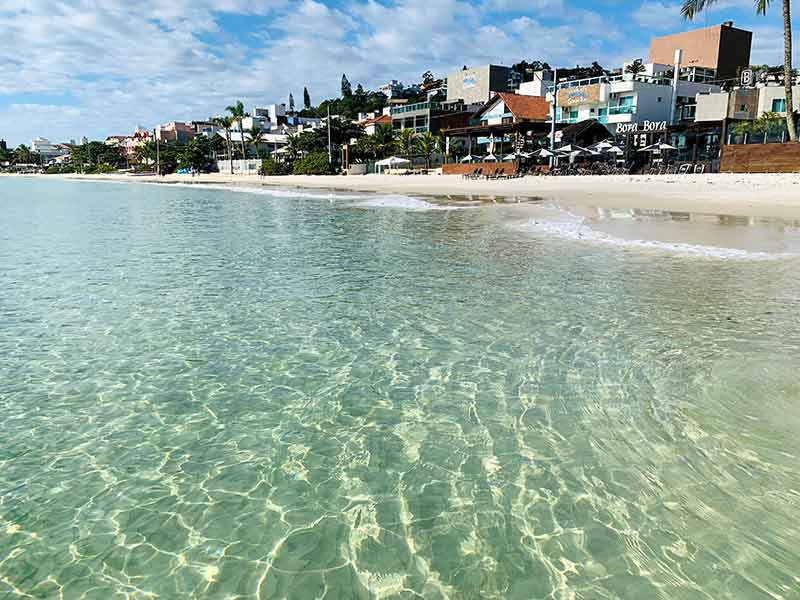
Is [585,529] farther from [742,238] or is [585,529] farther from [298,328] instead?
[742,238]

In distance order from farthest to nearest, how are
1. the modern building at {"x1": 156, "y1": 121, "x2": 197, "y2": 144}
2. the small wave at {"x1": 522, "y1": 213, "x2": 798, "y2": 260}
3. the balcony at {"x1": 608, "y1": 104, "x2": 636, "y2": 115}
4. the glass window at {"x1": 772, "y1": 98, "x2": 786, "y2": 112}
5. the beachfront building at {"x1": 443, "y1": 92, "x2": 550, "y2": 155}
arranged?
1. the modern building at {"x1": 156, "y1": 121, "x2": 197, "y2": 144}
2. the balcony at {"x1": 608, "y1": 104, "x2": 636, "y2": 115}
3. the beachfront building at {"x1": 443, "y1": 92, "x2": 550, "y2": 155}
4. the glass window at {"x1": 772, "y1": 98, "x2": 786, "y2": 112}
5. the small wave at {"x1": 522, "y1": 213, "x2": 798, "y2": 260}

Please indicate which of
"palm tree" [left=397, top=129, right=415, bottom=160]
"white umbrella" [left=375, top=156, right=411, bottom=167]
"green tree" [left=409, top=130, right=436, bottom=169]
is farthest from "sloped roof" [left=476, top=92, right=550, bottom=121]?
"white umbrella" [left=375, top=156, right=411, bottom=167]

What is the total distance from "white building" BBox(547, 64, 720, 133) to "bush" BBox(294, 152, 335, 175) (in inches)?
1026

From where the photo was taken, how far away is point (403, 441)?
188 inches

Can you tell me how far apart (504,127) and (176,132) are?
352 feet

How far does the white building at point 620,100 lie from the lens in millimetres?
53781

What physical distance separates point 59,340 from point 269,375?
3246 mm

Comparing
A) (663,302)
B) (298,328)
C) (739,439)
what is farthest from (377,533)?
(663,302)

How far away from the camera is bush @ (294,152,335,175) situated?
65.8 metres

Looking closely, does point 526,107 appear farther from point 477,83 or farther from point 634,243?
point 634,243

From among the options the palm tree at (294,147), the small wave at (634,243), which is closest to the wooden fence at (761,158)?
the small wave at (634,243)

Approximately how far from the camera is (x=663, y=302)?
29.2 ft

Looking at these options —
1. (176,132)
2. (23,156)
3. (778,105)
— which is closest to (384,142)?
(778,105)

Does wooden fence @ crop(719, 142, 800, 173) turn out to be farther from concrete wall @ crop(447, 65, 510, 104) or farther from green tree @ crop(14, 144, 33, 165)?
green tree @ crop(14, 144, 33, 165)
